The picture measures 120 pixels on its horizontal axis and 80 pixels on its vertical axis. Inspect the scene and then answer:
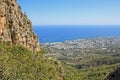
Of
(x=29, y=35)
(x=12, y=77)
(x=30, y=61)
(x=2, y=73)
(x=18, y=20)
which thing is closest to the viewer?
(x=2, y=73)

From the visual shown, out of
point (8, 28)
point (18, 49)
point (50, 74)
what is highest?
point (8, 28)

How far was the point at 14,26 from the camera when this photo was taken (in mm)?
71125

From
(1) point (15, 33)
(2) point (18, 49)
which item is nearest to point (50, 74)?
(2) point (18, 49)

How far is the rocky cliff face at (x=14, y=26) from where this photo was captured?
67.9m

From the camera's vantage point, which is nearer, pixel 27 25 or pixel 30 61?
pixel 30 61

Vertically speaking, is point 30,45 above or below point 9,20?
below

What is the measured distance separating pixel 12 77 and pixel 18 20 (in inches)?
1845

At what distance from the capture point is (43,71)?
206ft

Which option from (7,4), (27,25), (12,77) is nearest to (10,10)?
(7,4)

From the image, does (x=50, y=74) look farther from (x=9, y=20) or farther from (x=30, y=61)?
(x=9, y=20)

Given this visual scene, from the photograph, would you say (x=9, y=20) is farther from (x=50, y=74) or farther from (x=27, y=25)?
(x=50, y=74)

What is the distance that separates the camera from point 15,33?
7119cm

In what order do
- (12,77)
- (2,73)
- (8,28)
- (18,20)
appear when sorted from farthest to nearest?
(18,20)
(8,28)
(12,77)
(2,73)

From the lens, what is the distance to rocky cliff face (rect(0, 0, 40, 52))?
6794 centimetres
